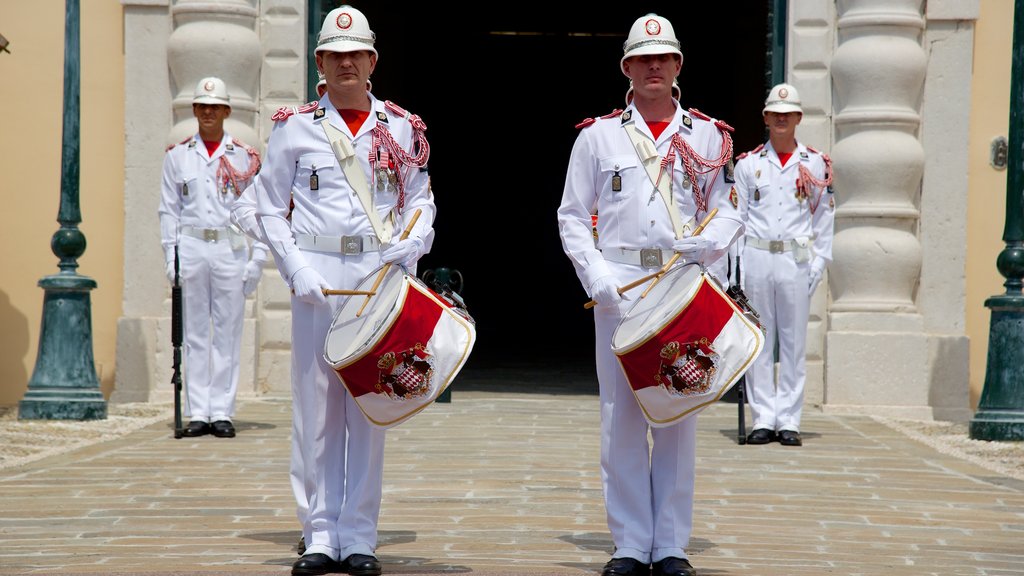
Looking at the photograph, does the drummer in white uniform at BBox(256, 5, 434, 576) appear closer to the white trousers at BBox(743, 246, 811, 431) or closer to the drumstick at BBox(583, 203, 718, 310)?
the drumstick at BBox(583, 203, 718, 310)

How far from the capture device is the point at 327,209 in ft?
19.0

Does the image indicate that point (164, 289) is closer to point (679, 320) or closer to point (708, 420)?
point (708, 420)

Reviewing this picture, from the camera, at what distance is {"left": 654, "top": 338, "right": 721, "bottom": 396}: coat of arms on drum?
5.46 metres

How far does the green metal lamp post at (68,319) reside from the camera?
10891mm

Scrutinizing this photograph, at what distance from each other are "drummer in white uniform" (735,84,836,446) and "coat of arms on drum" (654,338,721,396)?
179 inches

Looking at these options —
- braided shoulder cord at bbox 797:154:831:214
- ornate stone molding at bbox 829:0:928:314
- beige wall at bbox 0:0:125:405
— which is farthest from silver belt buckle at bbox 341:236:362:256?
beige wall at bbox 0:0:125:405

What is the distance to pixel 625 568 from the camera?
5672mm

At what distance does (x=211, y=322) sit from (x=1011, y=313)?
525cm

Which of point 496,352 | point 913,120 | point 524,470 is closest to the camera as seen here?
point 524,470

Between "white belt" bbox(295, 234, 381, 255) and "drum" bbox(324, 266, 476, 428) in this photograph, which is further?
"white belt" bbox(295, 234, 381, 255)

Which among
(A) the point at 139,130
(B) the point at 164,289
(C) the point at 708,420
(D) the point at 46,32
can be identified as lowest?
(C) the point at 708,420

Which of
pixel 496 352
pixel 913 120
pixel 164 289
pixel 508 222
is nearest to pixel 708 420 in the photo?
pixel 913 120

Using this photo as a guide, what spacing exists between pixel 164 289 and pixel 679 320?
24.7 ft

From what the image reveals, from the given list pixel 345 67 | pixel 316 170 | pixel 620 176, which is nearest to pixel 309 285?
pixel 316 170
